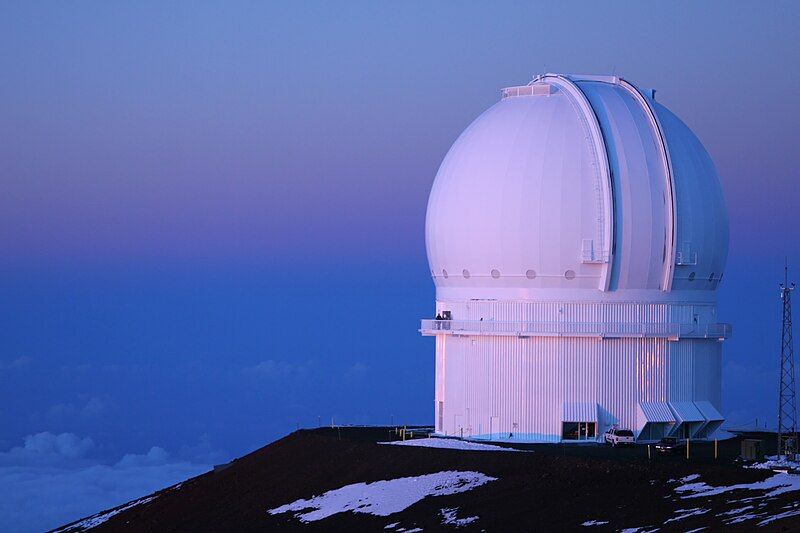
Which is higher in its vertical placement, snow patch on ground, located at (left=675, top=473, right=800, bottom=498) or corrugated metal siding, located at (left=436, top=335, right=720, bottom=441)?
corrugated metal siding, located at (left=436, top=335, right=720, bottom=441)

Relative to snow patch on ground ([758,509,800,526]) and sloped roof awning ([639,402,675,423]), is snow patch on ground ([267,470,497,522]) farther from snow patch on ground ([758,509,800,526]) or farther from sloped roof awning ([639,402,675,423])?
snow patch on ground ([758,509,800,526])

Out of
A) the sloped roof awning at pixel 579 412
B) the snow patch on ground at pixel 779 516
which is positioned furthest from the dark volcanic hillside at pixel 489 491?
the sloped roof awning at pixel 579 412

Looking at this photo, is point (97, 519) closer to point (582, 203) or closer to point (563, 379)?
point (563, 379)

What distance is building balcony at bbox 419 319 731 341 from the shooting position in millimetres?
45844

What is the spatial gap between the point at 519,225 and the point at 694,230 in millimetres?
5733

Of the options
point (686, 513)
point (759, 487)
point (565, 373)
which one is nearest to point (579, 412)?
point (565, 373)

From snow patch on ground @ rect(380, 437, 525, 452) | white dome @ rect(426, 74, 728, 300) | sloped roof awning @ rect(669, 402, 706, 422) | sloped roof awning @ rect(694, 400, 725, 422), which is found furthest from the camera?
sloped roof awning @ rect(694, 400, 725, 422)

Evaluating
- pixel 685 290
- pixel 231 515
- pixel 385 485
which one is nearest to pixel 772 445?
pixel 685 290

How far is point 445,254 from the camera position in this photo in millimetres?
48375

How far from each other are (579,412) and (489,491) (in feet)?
30.9

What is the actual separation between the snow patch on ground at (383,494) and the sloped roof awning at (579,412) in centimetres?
729

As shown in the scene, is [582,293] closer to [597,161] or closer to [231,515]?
[597,161]

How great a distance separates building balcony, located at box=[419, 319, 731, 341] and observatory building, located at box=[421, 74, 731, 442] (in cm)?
4

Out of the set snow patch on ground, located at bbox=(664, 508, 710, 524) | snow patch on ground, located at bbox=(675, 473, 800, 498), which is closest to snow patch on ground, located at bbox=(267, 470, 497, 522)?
snow patch on ground, located at bbox=(675, 473, 800, 498)
